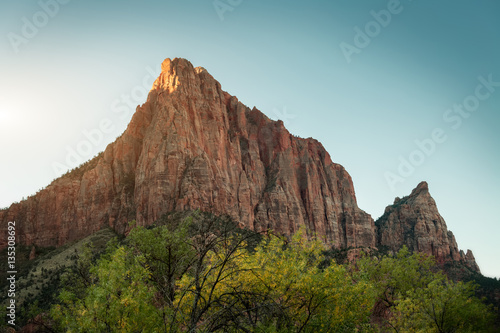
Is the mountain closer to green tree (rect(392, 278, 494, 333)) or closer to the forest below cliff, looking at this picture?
green tree (rect(392, 278, 494, 333))

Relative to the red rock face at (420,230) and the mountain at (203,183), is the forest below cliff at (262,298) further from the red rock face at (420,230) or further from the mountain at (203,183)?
the red rock face at (420,230)

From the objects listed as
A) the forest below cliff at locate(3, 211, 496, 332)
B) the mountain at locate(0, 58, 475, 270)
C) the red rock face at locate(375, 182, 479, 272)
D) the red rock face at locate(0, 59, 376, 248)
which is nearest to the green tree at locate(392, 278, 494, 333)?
the forest below cliff at locate(3, 211, 496, 332)

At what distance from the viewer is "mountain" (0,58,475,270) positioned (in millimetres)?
89750

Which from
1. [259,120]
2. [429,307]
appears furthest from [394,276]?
[259,120]

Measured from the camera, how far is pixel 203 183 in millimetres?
87625

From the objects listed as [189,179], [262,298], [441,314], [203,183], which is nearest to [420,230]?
[203,183]

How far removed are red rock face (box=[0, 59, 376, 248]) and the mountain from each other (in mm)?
312

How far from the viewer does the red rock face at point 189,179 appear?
89.2 m

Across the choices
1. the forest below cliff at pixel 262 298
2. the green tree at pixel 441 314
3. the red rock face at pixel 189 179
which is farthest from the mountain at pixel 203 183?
the forest below cliff at pixel 262 298

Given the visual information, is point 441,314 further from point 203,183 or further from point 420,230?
point 420,230

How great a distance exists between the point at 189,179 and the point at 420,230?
303 feet

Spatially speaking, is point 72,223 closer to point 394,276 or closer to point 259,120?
point 259,120

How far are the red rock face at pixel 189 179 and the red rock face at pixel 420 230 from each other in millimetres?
10695

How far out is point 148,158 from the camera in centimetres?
9312
